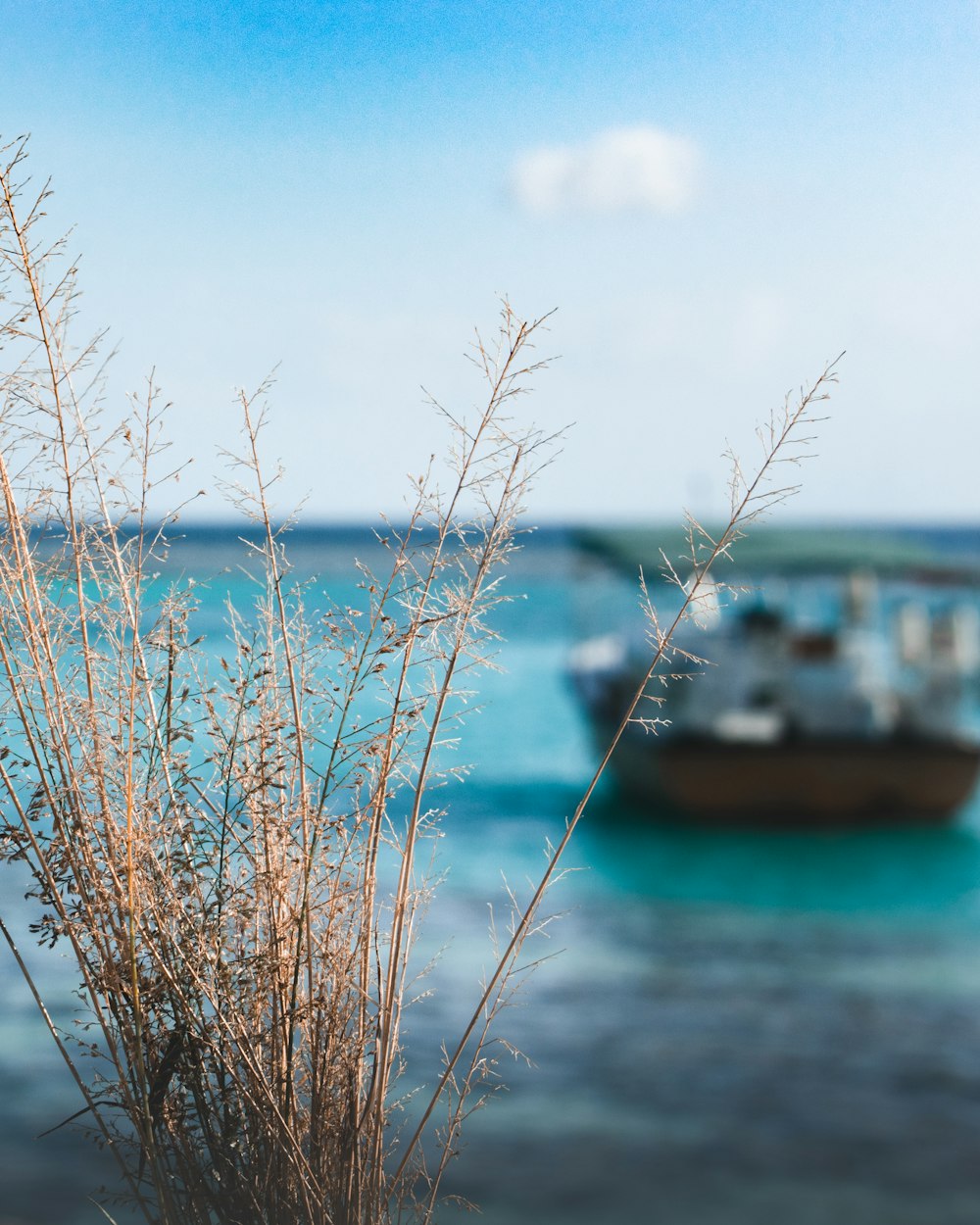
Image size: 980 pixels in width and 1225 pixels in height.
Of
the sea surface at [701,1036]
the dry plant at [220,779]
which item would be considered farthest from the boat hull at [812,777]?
the dry plant at [220,779]

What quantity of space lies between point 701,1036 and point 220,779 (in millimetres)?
5644

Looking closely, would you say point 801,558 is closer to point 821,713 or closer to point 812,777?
point 821,713

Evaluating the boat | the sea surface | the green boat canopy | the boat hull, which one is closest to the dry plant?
the sea surface

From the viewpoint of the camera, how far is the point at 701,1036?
277 inches

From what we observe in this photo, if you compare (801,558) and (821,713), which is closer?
(801,558)

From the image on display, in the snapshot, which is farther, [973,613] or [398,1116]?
[973,613]

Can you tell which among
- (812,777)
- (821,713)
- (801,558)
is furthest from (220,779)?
(812,777)

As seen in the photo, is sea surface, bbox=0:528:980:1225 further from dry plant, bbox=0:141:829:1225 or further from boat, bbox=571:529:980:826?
boat, bbox=571:529:980:826

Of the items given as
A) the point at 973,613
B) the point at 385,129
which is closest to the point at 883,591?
the point at 973,613

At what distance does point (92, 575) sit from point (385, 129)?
3365mm

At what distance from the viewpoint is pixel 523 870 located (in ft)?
35.2

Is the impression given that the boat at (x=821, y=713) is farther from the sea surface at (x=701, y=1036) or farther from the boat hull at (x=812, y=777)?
the sea surface at (x=701, y=1036)

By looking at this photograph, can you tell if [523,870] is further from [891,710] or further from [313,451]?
[313,451]

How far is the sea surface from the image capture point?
204 inches
